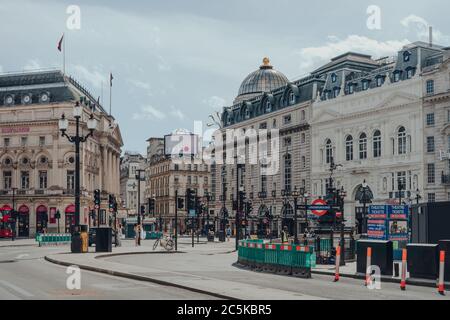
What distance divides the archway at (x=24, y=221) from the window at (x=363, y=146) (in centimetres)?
4676

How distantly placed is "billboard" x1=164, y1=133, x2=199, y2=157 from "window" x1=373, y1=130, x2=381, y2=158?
67788 millimetres

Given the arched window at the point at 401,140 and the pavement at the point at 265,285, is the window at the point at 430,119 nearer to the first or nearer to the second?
the arched window at the point at 401,140

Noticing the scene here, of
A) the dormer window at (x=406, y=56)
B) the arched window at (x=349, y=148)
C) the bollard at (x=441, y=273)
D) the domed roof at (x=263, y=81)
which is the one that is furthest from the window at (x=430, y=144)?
the bollard at (x=441, y=273)

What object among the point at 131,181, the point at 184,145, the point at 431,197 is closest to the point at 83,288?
the point at 431,197

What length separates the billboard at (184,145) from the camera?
472ft

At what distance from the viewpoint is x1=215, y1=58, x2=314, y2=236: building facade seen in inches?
3669

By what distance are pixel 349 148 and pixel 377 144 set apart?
17.5 feet

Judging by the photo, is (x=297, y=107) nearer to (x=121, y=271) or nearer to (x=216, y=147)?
(x=216, y=147)

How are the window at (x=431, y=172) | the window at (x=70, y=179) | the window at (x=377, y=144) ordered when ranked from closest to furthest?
the window at (x=431, y=172), the window at (x=377, y=144), the window at (x=70, y=179)

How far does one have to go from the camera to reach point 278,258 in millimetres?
27609

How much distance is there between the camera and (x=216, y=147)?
118 m

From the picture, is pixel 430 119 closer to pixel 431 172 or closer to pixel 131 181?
pixel 431 172

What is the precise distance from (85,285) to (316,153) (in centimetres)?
7183

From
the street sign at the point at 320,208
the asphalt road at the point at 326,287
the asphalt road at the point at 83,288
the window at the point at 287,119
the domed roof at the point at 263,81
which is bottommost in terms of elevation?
the asphalt road at the point at 326,287
